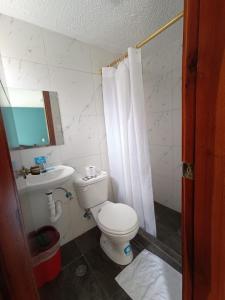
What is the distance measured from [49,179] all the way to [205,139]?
1208 mm

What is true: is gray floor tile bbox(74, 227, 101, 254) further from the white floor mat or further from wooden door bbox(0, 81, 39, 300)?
wooden door bbox(0, 81, 39, 300)

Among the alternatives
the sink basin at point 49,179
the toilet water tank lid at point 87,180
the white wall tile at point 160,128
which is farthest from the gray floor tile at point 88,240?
the white wall tile at point 160,128

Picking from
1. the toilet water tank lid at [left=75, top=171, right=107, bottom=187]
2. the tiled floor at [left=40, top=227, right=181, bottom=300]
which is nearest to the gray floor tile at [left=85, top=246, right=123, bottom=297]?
the tiled floor at [left=40, top=227, right=181, bottom=300]

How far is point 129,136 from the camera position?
1.46m

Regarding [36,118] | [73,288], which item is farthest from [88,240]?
[36,118]

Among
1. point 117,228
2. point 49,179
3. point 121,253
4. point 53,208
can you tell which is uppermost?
point 49,179

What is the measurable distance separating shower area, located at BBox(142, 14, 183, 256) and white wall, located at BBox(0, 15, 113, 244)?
2.04 ft

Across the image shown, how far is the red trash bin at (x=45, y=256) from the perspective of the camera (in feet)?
3.79

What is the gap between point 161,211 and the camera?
2045 mm

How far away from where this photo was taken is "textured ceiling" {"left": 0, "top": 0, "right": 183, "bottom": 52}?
1102 millimetres

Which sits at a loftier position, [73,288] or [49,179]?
[49,179]

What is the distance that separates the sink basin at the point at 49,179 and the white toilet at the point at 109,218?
0.23m

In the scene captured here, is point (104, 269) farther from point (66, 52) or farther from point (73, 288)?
point (66, 52)

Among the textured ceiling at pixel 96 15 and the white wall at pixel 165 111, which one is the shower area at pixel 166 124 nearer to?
the white wall at pixel 165 111
